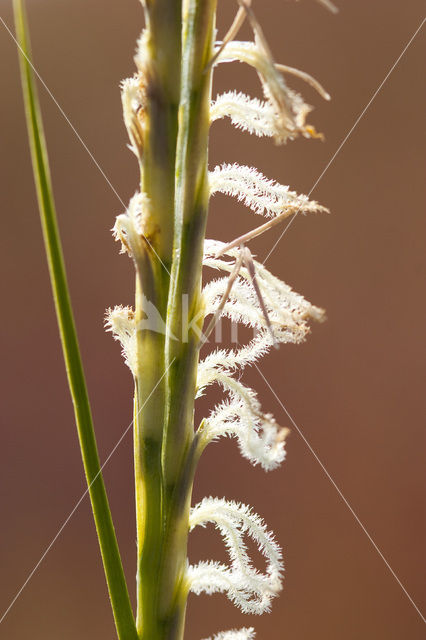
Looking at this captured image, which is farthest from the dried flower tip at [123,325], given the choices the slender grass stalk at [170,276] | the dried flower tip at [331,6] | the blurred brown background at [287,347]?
the blurred brown background at [287,347]

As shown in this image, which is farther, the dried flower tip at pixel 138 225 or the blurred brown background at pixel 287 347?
the blurred brown background at pixel 287 347

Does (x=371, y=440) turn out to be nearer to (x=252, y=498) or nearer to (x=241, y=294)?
(x=252, y=498)

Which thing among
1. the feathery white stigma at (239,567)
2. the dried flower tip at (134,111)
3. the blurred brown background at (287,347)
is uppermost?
the blurred brown background at (287,347)

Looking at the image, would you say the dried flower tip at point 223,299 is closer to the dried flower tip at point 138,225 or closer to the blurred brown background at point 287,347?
the dried flower tip at point 138,225

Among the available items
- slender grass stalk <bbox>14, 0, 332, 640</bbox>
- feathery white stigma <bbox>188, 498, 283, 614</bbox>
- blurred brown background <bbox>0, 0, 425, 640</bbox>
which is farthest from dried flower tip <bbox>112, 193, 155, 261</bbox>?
blurred brown background <bbox>0, 0, 425, 640</bbox>

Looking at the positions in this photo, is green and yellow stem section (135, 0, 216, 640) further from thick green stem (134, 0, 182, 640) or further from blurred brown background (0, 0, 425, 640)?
blurred brown background (0, 0, 425, 640)

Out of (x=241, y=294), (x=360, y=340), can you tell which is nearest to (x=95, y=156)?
(x=360, y=340)
